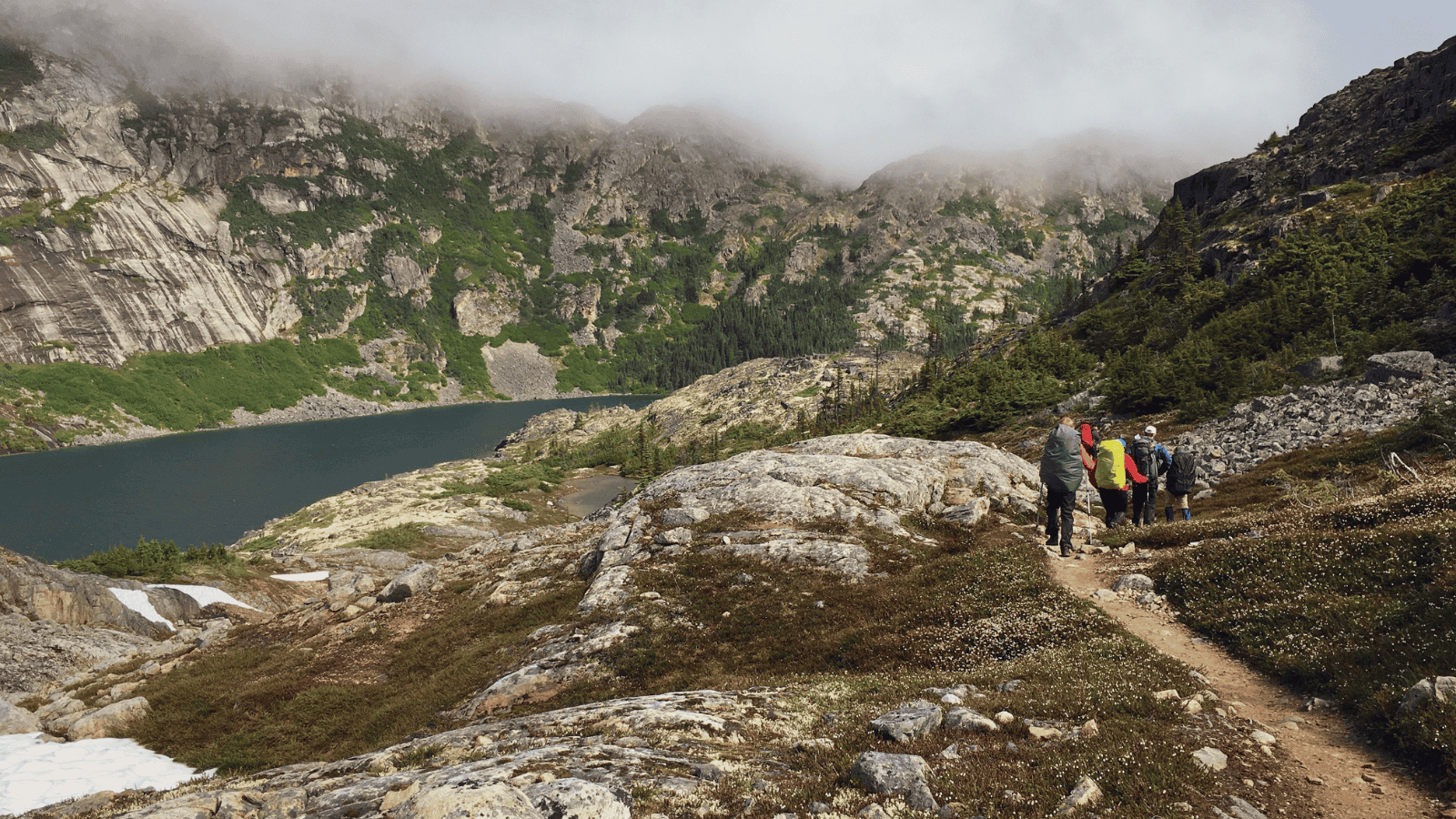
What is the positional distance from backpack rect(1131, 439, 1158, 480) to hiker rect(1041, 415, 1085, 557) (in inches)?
191

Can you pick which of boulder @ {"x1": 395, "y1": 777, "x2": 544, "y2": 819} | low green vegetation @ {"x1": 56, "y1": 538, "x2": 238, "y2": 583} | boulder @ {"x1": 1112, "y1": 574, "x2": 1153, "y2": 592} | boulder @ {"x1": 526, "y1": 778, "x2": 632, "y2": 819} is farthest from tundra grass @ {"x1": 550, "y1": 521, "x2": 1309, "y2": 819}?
low green vegetation @ {"x1": 56, "y1": 538, "x2": 238, "y2": 583}

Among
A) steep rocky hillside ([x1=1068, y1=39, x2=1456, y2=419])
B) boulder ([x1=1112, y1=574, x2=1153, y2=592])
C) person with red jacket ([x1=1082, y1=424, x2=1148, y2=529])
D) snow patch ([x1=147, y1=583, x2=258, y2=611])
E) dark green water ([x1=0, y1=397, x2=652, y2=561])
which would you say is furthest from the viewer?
dark green water ([x1=0, y1=397, x2=652, y2=561])

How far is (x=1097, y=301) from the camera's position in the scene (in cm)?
11444

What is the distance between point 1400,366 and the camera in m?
35.8

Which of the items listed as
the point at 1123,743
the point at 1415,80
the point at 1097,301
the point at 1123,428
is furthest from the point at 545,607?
the point at 1415,80

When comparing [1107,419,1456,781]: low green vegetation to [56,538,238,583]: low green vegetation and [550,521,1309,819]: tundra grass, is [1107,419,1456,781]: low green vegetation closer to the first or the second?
[550,521,1309,819]: tundra grass

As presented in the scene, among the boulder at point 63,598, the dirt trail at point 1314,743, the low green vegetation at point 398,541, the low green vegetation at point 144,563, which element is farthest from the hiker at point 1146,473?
the low green vegetation at point 398,541

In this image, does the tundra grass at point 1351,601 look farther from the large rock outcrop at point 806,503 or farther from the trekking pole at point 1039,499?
the trekking pole at point 1039,499

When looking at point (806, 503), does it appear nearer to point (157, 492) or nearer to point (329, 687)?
point (329, 687)

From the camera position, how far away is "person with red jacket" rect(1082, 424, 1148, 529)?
70.7 feet

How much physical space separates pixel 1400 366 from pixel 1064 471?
32.4m

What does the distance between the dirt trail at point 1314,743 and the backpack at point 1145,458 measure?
1149cm

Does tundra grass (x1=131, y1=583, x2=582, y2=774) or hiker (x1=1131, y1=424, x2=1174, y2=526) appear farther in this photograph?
hiker (x1=1131, y1=424, x2=1174, y2=526)

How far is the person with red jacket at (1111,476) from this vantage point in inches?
848
